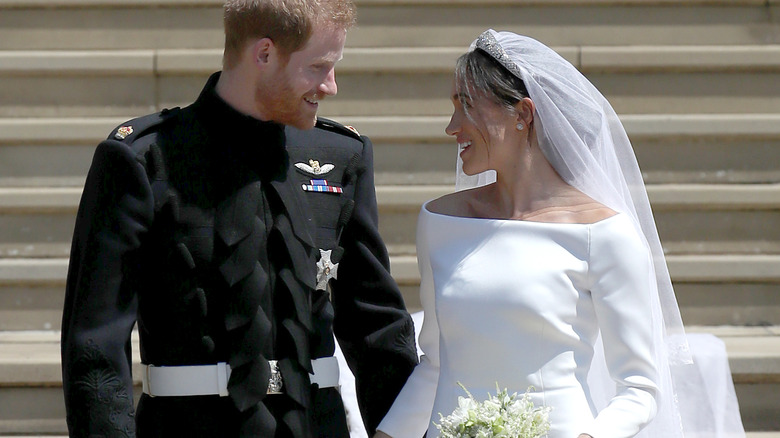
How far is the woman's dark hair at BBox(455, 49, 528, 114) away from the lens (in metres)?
2.39

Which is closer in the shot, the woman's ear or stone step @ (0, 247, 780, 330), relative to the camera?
the woman's ear

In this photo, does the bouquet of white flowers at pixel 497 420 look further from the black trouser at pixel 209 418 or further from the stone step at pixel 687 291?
the stone step at pixel 687 291

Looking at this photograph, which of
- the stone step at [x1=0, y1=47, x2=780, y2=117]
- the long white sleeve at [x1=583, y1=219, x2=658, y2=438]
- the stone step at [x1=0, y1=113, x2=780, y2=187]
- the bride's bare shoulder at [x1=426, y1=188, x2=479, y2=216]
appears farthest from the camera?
the stone step at [x1=0, y1=47, x2=780, y2=117]

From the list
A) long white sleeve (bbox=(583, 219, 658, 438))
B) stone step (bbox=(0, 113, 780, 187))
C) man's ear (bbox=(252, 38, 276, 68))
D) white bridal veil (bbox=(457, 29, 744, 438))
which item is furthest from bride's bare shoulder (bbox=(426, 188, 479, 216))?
stone step (bbox=(0, 113, 780, 187))

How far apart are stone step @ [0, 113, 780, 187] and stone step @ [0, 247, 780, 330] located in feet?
1.40

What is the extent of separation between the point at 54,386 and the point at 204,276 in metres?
2.30

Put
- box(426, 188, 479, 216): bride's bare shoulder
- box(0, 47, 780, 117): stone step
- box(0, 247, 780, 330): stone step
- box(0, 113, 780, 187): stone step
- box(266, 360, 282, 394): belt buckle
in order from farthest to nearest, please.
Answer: box(0, 47, 780, 117): stone step < box(0, 113, 780, 187): stone step < box(0, 247, 780, 330): stone step < box(426, 188, 479, 216): bride's bare shoulder < box(266, 360, 282, 394): belt buckle

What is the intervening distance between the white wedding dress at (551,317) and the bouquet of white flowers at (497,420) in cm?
16

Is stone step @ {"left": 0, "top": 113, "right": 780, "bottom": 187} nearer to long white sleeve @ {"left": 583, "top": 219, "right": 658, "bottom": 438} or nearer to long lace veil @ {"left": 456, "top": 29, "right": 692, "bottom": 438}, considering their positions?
long lace veil @ {"left": 456, "top": 29, "right": 692, "bottom": 438}

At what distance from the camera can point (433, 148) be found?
5.04 m

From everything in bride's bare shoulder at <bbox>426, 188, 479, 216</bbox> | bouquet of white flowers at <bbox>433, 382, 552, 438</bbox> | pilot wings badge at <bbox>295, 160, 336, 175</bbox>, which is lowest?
bouquet of white flowers at <bbox>433, 382, 552, 438</bbox>

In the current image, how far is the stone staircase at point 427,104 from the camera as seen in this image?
4.82 meters

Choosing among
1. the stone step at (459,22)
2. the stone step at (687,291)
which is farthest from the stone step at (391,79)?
the stone step at (687,291)

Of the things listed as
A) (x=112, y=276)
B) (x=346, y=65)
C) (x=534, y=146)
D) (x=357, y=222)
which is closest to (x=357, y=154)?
(x=357, y=222)
